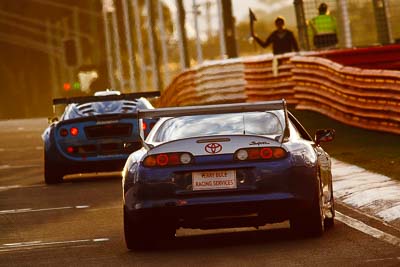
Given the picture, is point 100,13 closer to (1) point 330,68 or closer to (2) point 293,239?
(1) point 330,68

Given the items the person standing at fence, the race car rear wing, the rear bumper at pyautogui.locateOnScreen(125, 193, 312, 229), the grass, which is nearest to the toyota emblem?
the rear bumper at pyautogui.locateOnScreen(125, 193, 312, 229)

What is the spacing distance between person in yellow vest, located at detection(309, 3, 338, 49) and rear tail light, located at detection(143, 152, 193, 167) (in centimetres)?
2277

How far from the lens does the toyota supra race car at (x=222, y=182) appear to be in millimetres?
12664

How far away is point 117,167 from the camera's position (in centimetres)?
2253

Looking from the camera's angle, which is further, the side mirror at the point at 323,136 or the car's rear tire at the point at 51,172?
the car's rear tire at the point at 51,172

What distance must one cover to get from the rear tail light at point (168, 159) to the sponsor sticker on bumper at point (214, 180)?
13 cm

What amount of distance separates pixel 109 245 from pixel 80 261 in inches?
45.1

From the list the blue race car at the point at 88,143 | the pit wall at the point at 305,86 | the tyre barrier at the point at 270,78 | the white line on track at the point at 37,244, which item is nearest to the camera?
the white line on track at the point at 37,244

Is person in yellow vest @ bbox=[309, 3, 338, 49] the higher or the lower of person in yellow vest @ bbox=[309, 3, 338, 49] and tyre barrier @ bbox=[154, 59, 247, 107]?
the higher

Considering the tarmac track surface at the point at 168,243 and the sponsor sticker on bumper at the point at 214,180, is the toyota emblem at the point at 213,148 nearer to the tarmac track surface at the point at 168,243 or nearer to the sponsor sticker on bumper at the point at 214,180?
the sponsor sticker on bumper at the point at 214,180

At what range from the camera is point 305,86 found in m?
32.4

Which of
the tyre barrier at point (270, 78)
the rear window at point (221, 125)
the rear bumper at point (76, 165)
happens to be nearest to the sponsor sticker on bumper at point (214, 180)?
the rear window at point (221, 125)

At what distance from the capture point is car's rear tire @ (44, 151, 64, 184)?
2264cm

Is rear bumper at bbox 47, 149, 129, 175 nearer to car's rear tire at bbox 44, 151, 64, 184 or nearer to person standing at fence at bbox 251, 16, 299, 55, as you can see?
car's rear tire at bbox 44, 151, 64, 184
